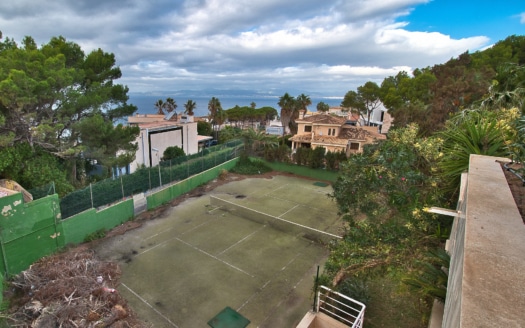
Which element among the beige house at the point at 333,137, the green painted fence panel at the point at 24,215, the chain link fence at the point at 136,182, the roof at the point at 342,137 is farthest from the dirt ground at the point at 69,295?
the roof at the point at 342,137

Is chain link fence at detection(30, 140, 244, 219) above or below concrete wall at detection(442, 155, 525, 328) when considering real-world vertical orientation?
below

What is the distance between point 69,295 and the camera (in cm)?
840

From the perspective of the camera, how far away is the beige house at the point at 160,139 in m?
24.1

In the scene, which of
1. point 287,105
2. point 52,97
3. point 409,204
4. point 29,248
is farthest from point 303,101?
point 29,248

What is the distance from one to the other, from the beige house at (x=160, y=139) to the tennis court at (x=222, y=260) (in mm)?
8666

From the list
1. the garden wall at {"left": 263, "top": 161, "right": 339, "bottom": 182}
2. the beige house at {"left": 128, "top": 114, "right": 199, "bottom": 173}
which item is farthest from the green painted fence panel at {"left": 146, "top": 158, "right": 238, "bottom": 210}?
the garden wall at {"left": 263, "top": 161, "right": 339, "bottom": 182}

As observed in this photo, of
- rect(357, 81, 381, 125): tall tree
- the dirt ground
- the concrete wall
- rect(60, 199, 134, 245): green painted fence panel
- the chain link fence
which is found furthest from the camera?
rect(357, 81, 381, 125): tall tree

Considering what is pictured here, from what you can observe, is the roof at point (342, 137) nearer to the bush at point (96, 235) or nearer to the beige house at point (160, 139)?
the beige house at point (160, 139)

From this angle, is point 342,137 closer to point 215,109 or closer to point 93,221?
point 215,109

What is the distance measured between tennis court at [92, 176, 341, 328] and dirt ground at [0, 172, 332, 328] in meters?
0.66

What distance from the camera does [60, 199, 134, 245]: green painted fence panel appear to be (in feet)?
40.2

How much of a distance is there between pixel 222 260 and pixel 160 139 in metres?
17.2

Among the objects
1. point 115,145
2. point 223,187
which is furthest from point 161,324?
point 223,187

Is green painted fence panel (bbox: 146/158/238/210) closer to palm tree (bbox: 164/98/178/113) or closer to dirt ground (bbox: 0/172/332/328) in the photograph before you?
dirt ground (bbox: 0/172/332/328)
